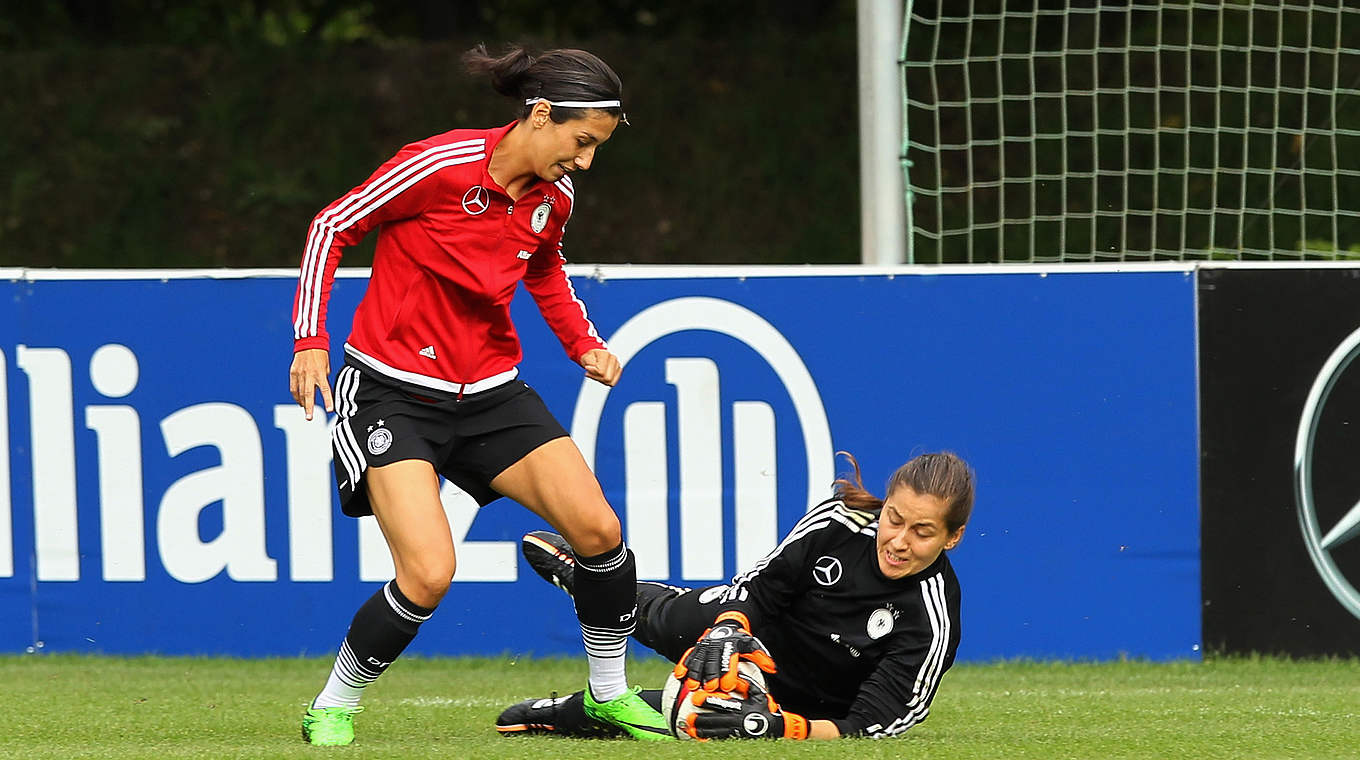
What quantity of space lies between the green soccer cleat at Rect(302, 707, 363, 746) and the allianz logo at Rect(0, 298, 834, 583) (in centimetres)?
193

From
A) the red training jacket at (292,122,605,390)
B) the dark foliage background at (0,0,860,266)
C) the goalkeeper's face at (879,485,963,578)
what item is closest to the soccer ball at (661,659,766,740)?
the goalkeeper's face at (879,485,963,578)

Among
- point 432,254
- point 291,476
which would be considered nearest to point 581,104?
point 432,254

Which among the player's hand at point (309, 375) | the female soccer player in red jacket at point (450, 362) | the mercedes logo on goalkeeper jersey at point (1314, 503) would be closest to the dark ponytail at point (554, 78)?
the female soccer player in red jacket at point (450, 362)

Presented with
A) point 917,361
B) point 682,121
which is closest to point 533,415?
point 917,361

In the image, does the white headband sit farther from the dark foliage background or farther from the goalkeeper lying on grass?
the dark foliage background

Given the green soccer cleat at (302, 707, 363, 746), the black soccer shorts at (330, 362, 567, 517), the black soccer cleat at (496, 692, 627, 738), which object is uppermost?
the black soccer shorts at (330, 362, 567, 517)

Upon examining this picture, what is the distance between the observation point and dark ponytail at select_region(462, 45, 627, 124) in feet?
13.4

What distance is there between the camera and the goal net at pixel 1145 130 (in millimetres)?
8805

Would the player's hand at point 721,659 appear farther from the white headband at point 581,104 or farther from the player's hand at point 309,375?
the white headband at point 581,104

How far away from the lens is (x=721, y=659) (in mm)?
4102

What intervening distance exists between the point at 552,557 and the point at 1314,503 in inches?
114

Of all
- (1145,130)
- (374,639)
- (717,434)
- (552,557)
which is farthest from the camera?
(1145,130)

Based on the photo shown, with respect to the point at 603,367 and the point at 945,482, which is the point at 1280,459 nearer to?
the point at 945,482

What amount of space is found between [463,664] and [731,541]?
42.8 inches
